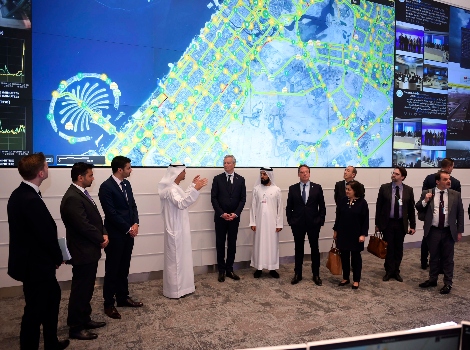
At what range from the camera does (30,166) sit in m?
2.97

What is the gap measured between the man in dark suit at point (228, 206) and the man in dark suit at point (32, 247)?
107 inches

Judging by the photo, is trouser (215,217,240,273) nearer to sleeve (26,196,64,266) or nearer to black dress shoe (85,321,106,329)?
black dress shoe (85,321,106,329)

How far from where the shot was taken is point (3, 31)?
460 centimetres

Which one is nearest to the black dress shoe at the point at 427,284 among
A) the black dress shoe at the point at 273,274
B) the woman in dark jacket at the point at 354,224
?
the woman in dark jacket at the point at 354,224

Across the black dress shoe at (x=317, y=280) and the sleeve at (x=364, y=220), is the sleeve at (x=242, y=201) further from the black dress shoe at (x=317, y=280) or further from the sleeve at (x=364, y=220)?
the sleeve at (x=364, y=220)

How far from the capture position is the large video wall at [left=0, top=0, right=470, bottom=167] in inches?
191

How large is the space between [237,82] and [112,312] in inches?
145

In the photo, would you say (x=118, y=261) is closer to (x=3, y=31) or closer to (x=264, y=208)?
(x=264, y=208)

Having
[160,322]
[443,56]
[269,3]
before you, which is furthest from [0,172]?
[443,56]

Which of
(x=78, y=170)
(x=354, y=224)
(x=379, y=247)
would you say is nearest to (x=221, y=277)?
(x=354, y=224)

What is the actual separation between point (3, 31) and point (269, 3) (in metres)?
3.79

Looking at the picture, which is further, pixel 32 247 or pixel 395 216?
pixel 395 216

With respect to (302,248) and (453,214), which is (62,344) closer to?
(302,248)

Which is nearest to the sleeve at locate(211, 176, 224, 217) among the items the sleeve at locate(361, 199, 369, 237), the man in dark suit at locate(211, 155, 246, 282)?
the man in dark suit at locate(211, 155, 246, 282)
